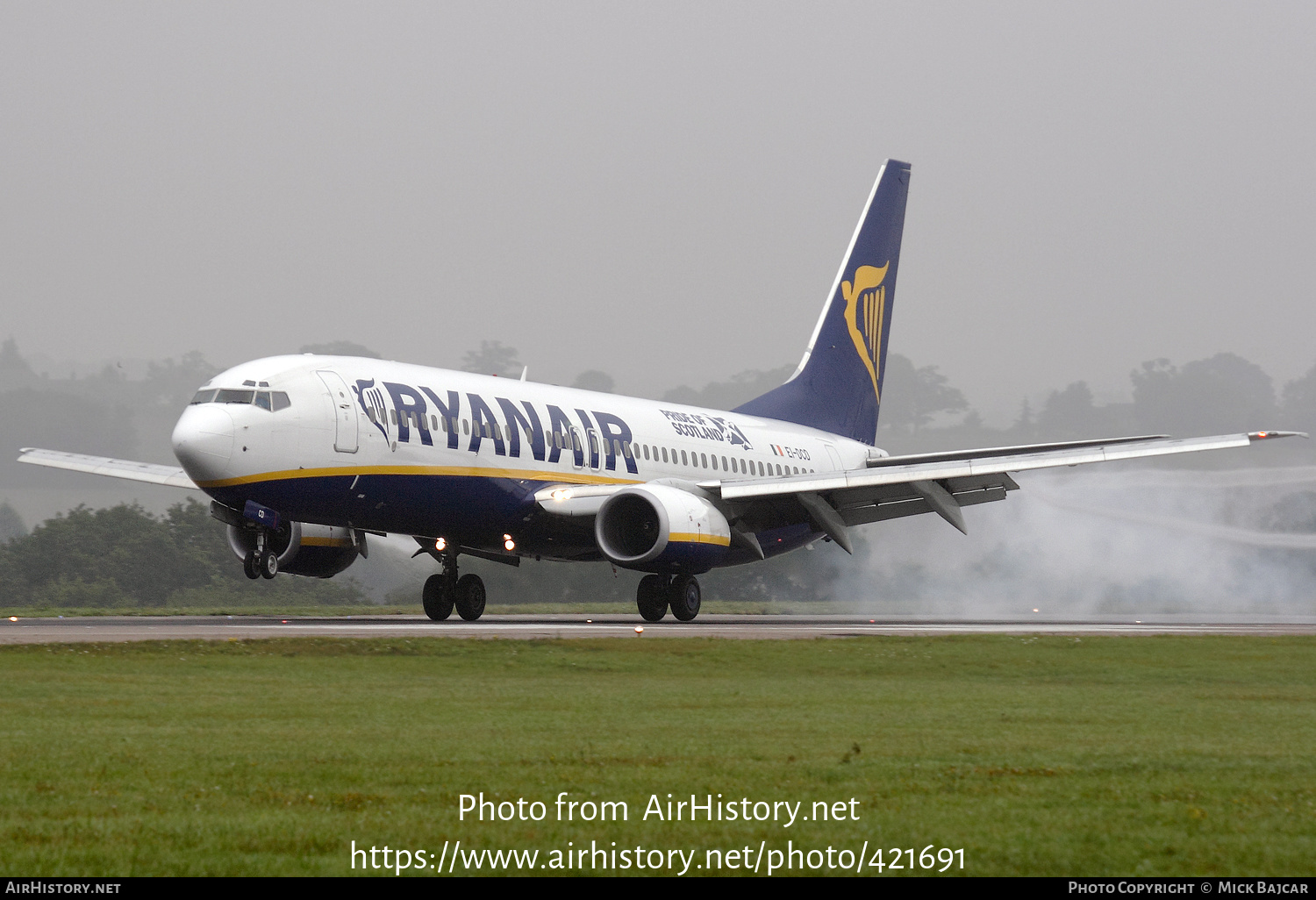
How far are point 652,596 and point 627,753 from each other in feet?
72.9

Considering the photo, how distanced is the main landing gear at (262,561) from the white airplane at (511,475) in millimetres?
37

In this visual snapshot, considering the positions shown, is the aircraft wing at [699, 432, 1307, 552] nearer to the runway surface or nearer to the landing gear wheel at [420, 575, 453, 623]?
the runway surface

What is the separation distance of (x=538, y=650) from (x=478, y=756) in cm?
1060

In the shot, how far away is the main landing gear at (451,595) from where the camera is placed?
3372cm

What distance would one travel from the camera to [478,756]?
1186cm

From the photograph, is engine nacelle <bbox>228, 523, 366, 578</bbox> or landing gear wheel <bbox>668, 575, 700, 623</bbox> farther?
landing gear wheel <bbox>668, 575, 700, 623</bbox>

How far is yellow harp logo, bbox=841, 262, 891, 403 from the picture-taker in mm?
46000

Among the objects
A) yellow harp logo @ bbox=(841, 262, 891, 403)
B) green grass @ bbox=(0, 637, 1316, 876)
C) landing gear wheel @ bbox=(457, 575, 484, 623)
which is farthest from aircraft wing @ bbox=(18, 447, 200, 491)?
yellow harp logo @ bbox=(841, 262, 891, 403)

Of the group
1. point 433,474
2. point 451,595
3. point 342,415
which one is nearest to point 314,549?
point 451,595

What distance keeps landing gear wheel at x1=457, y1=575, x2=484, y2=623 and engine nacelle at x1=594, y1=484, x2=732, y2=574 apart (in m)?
3.39

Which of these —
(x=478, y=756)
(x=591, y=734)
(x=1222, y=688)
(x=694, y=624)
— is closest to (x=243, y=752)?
(x=478, y=756)

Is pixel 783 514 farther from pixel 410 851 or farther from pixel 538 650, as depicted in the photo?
pixel 410 851

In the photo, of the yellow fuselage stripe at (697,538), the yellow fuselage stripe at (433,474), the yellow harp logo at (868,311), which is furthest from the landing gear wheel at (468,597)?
the yellow harp logo at (868,311)

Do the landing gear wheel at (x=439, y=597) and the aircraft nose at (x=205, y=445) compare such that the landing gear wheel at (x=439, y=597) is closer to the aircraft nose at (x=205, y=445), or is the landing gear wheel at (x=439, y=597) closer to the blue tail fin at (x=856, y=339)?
the aircraft nose at (x=205, y=445)
